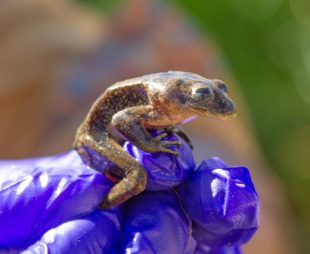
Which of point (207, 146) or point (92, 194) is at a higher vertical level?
point (92, 194)

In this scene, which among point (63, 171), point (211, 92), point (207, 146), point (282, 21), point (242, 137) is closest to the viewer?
point (211, 92)

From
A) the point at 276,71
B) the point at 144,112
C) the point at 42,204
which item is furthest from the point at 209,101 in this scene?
the point at 276,71

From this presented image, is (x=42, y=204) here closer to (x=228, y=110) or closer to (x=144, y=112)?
(x=144, y=112)

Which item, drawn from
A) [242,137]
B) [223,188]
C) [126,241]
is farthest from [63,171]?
[242,137]

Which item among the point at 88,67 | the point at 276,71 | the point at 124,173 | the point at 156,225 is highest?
the point at 124,173

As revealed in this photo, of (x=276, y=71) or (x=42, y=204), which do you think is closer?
(x=42, y=204)

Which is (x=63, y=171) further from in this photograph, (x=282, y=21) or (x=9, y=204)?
(x=282, y=21)

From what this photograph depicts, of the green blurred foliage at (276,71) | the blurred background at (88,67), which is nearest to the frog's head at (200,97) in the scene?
the blurred background at (88,67)
